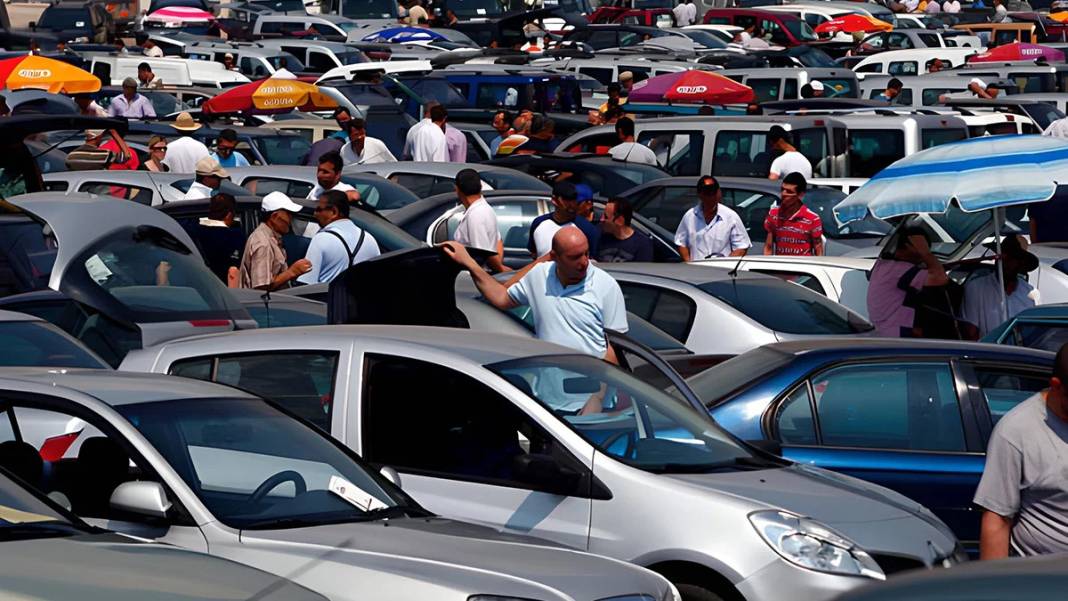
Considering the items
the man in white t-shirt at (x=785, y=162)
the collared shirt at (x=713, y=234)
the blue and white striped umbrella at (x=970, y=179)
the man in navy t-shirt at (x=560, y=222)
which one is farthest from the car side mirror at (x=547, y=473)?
the man in white t-shirt at (x=785, y=162)

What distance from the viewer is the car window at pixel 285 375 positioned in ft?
23.3

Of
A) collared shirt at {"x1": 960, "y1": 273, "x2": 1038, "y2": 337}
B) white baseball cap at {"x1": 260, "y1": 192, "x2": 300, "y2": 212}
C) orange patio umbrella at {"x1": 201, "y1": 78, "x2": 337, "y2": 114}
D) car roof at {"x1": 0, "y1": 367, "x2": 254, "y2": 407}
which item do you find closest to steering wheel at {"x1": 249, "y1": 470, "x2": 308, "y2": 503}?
car roof at {"x1": 0, "y1": 367, "x2": 254, "y2": 407}

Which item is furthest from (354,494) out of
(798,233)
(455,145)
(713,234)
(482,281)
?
(455,145)

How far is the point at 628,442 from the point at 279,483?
Result: 56.2 inches

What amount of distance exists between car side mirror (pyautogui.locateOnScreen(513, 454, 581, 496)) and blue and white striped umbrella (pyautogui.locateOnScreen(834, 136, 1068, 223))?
4.78 metres

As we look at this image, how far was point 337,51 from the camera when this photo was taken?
33531mm

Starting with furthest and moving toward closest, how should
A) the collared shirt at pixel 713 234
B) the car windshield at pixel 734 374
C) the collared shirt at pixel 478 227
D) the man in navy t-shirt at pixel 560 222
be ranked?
the collared shirt at pixel 713 234
the collared shirt at pixel 478 227
the man in navy t-shirt at pixel 560 222
the car windshield at pixel 734 374

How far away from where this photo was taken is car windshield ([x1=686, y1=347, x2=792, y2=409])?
816cm

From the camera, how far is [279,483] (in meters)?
6.09

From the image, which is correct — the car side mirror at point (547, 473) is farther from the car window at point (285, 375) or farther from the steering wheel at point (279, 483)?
the car window at point (285, 375)

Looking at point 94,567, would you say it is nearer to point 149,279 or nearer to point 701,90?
point 149,279

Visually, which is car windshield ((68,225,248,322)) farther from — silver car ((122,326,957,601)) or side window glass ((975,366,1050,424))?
side window glass ((975,366,1050,424))

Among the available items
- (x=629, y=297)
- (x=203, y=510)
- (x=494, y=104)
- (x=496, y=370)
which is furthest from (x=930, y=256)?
(x=494, y=104)

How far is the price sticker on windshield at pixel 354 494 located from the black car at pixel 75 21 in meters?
35.4
